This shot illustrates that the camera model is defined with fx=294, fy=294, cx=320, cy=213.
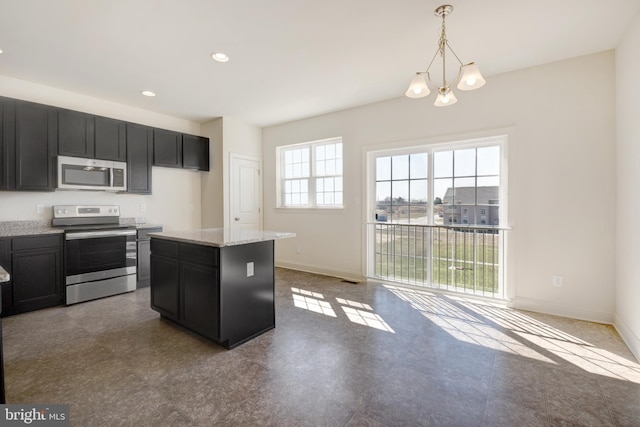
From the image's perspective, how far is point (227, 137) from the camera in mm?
5121

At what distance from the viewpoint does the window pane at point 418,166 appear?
4.11 m

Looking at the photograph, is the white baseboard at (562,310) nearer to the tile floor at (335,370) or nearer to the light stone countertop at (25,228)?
the tile floor at (335,370)

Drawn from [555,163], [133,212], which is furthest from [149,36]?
[555,163]

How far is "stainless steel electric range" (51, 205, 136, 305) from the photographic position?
3512 mm

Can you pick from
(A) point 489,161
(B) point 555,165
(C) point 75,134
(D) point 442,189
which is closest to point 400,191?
(D) point 442,189

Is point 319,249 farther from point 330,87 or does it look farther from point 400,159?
point 330,87

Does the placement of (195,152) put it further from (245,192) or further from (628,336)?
(628,336)

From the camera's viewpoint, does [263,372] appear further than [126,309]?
No

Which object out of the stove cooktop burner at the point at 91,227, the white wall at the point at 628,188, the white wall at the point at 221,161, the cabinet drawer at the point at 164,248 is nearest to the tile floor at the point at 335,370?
the white wall at the point at 628,188

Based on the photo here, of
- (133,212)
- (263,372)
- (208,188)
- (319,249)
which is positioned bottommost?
(263,372)

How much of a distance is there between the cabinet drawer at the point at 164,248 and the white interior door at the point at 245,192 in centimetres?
210

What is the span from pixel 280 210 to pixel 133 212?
2.37 metres

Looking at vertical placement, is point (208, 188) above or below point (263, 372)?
above

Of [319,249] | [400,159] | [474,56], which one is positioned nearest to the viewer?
[474,56]
